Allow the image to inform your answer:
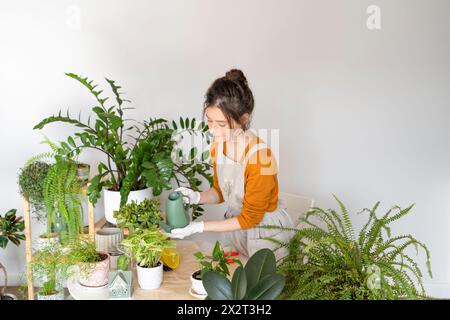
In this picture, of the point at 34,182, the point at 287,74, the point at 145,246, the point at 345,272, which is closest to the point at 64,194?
the point at 34,182

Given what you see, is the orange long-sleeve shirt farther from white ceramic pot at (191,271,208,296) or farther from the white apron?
white ceramic pot at (191,271,208,296)

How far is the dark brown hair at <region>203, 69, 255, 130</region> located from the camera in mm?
1885

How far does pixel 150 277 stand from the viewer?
66.9 inches

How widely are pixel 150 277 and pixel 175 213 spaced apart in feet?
0.98

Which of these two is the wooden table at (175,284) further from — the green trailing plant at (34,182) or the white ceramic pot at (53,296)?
the green trailing plant at (34,182)

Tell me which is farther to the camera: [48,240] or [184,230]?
[48,240]

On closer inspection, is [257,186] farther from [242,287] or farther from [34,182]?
[34,182]

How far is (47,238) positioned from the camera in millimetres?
2221

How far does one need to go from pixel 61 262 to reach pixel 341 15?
6.74ft

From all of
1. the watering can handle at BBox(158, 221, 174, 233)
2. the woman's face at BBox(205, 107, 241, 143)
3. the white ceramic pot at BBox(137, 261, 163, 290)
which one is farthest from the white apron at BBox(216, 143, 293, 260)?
the white ceramic pot at BBox(137, 261, 163, 290)

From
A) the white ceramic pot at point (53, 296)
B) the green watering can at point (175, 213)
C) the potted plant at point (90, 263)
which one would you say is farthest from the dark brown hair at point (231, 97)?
the white ceramic pot at point (53, 296)

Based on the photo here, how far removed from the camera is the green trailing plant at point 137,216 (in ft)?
5.83

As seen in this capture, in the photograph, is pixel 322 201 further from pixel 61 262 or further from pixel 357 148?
pixel 61 262
